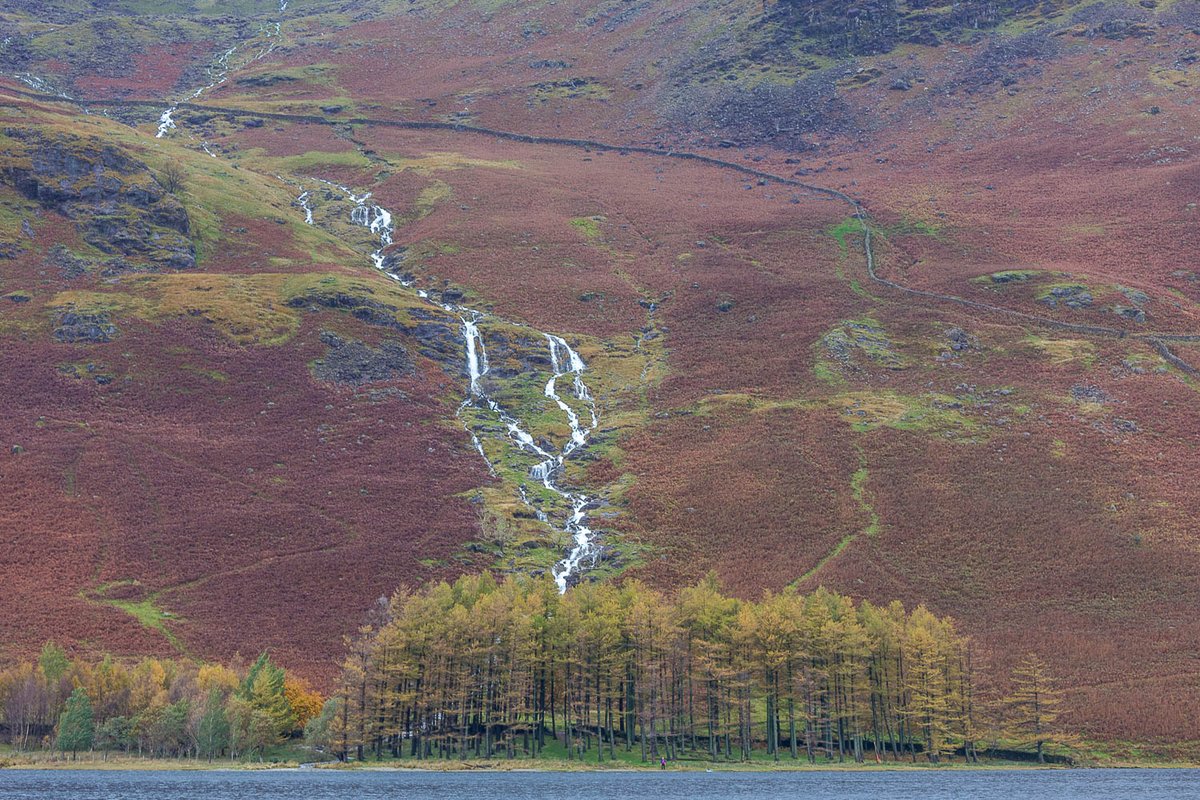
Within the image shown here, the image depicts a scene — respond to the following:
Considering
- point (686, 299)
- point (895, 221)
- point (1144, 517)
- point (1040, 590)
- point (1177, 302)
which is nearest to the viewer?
point (1040, 590)

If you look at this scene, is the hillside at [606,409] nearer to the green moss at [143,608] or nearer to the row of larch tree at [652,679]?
the green moss at [143,608]

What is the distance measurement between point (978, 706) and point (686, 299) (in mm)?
93879

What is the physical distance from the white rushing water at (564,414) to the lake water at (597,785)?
91.2 feet

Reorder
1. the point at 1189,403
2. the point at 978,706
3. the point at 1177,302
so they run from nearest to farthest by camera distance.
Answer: the point at 978,706, the point at 1189,403, the point at 1177,302

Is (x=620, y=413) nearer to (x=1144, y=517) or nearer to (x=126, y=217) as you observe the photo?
(x=1144, y=517)

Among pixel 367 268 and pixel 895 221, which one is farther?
pixel 895 221

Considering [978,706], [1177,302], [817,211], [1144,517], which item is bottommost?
[978,706]

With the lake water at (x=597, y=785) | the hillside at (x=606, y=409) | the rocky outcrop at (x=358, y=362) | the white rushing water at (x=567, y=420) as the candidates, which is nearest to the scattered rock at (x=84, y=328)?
the hillside at (x=606, y=409)

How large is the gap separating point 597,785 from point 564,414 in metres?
66.8

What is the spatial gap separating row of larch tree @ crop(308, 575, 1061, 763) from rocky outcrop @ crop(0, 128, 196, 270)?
340ft

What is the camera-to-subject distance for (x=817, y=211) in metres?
196

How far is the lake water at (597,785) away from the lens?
6856 cm

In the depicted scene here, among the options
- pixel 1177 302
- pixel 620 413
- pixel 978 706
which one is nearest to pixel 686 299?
pixel 620 413

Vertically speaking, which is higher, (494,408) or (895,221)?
(895,221)
